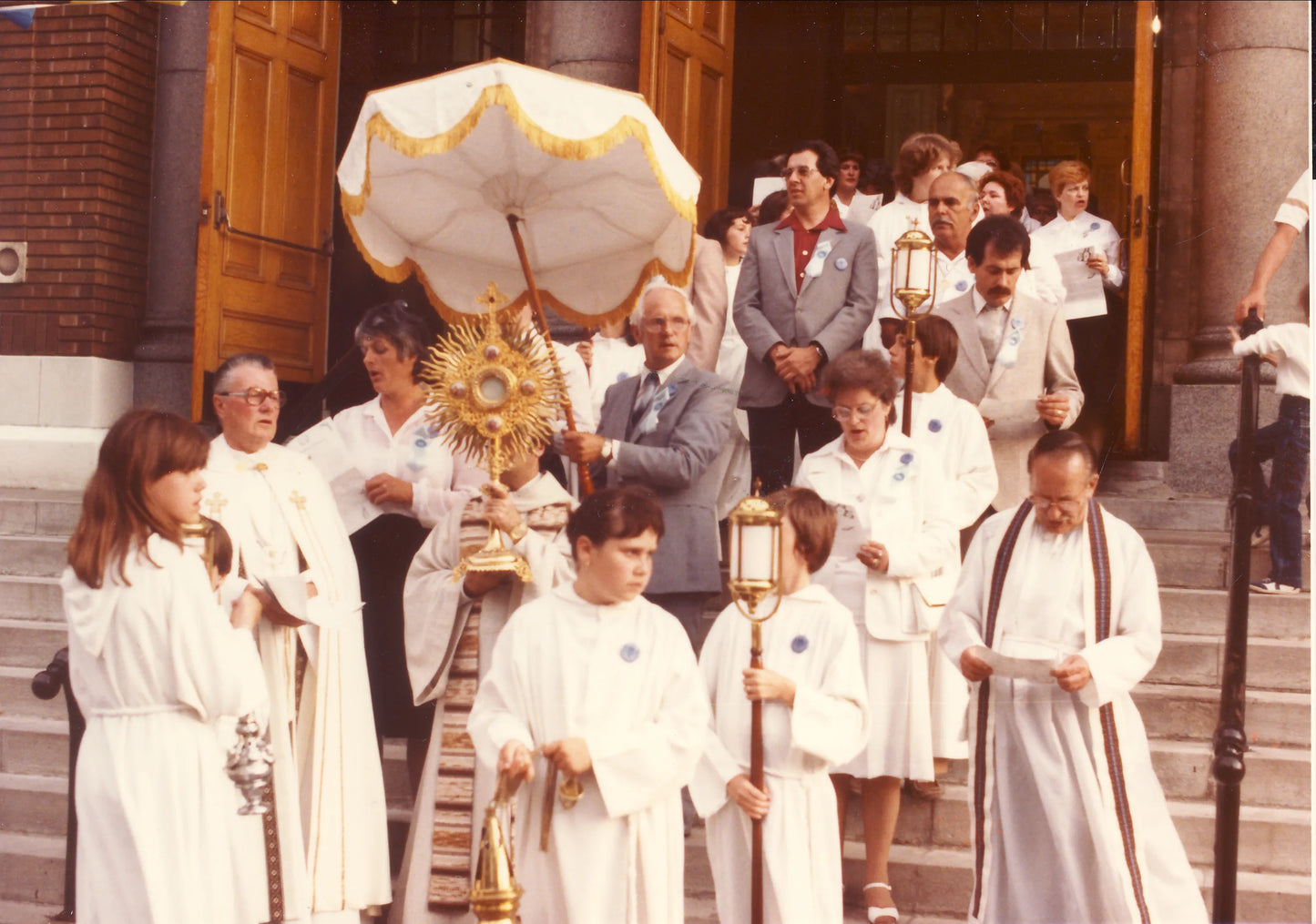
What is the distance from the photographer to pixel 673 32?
32.2 ft

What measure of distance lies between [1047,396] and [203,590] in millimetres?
3636

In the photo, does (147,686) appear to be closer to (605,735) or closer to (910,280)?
(605,735)

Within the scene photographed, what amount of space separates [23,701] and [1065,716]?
4481 millimetres

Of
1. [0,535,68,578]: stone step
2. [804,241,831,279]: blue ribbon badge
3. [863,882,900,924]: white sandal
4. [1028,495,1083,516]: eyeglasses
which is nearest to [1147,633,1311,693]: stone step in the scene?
[1028,495,1083,516]: eyeglasses

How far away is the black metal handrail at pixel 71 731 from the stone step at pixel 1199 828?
273 cm

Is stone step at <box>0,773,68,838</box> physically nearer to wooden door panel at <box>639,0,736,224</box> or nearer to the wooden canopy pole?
the wooden canopy pole

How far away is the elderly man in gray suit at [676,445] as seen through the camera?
6.04 meters

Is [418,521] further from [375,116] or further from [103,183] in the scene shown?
[103,183]

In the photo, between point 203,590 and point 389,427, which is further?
point 389,427

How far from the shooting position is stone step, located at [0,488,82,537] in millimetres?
8125

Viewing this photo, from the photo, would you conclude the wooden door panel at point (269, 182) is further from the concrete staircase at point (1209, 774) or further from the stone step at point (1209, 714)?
the stone step at point (1209, 714)

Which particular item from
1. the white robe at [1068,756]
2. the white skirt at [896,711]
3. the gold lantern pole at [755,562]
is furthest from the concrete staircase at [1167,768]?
the gold lantern pole at [755,562]

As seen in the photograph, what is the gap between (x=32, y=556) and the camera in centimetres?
793

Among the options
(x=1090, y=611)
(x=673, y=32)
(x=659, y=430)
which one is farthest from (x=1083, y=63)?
(x=1090, y=611)
